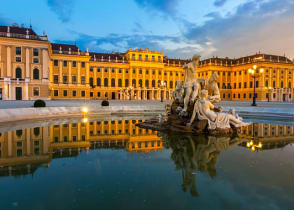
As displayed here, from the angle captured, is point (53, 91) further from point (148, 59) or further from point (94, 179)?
point (94, 179)

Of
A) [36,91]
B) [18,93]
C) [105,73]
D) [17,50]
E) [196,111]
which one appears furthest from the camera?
[105,73]

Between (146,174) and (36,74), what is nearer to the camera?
(146,174)

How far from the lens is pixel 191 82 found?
10680 millimetres

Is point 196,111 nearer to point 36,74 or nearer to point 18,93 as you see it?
point 18,93

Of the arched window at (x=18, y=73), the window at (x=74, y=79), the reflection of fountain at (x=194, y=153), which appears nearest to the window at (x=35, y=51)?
the arched window at (x=18, y=73)

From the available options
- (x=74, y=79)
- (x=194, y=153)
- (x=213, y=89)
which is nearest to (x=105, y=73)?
(x=74, y=79)

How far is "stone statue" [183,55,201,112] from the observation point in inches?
392

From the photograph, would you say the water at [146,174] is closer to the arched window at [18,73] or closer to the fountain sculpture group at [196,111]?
the fountain sculpture group at [196,111]

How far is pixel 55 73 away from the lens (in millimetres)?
52438

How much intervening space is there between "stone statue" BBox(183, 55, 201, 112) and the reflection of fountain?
2.51 m

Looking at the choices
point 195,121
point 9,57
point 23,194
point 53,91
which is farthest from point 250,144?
point 53,91

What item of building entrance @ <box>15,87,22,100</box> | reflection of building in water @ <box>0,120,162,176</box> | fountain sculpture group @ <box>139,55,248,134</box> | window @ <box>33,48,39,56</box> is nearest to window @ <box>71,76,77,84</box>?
window @ <box>33,48,39,56</box>

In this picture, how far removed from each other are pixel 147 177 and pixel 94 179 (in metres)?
1.10

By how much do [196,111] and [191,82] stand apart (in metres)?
2.16
